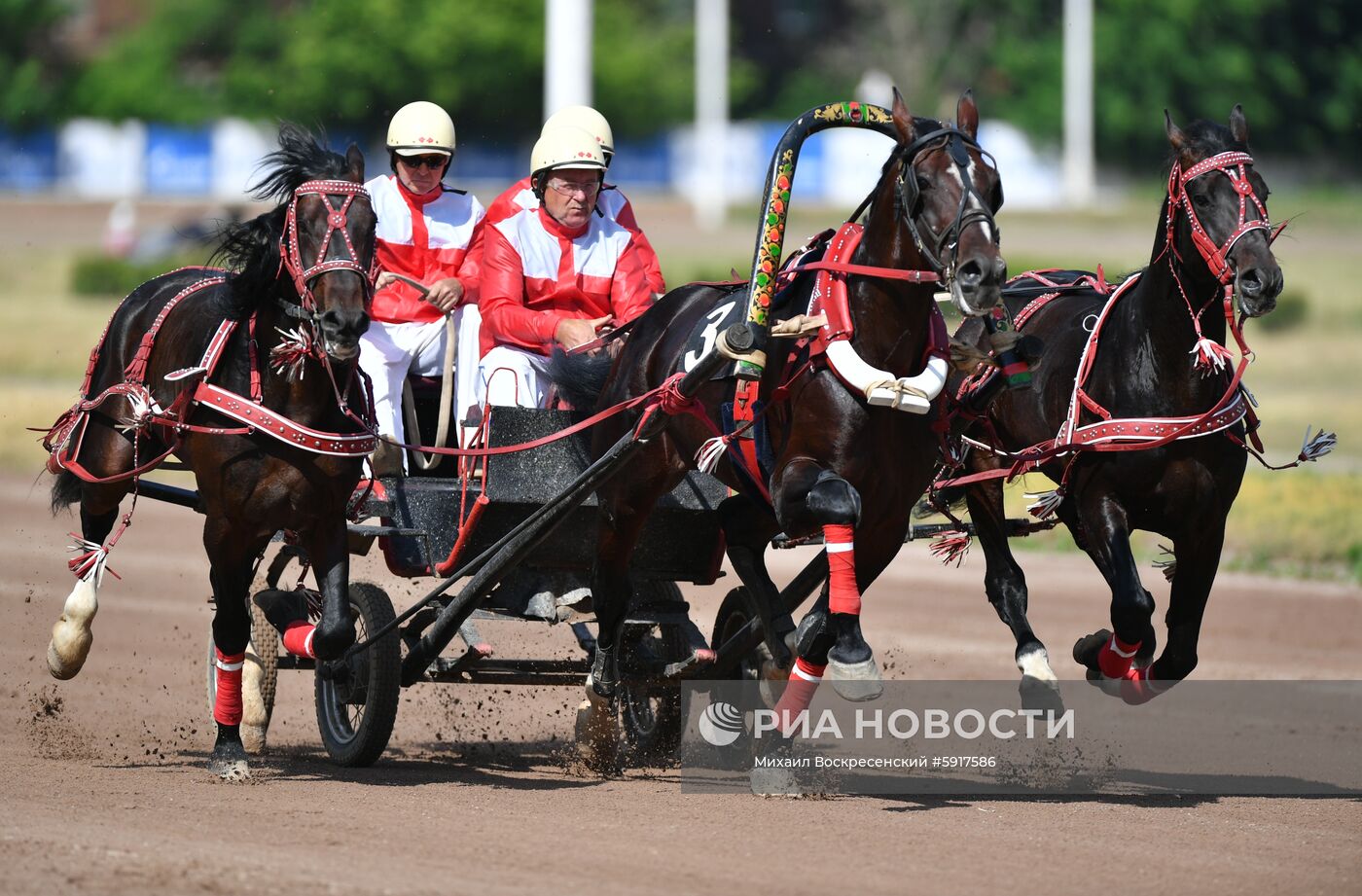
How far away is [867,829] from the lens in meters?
5.97

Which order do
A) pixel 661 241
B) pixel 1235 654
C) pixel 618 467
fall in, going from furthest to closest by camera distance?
pixel 661 241
pixel 1235 654
pixel 618 467

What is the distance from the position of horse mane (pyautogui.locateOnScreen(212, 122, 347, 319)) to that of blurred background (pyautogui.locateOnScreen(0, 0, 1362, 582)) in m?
27.1

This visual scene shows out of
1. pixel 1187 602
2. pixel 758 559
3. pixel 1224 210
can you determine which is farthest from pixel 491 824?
pixel 1224 210

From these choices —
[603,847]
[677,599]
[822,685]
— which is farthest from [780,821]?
[822,685]

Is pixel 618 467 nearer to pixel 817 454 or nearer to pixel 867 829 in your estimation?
pixel 817 454

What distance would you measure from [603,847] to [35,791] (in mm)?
1999

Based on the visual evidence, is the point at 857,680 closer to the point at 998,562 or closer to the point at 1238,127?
the point at 998,562

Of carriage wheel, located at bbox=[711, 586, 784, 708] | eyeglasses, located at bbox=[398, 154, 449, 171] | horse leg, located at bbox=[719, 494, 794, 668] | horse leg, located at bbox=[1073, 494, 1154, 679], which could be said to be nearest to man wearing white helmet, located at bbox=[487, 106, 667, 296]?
eyeglasses, located at bbox=[398, 154, 449, 171]

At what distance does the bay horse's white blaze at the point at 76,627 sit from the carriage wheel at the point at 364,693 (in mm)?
886

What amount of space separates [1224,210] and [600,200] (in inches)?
97.9

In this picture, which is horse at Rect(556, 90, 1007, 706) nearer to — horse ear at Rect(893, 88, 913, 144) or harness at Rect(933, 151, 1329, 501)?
horse ear at Rect(893, 88, 913, 144)

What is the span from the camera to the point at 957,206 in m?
5.84

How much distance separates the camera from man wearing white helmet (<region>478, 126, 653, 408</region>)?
7.36m

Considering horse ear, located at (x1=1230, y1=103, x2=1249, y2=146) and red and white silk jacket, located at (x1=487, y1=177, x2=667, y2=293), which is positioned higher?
horse ear, located at (x1=1230, y1=103, x2=1249, y2=146)
